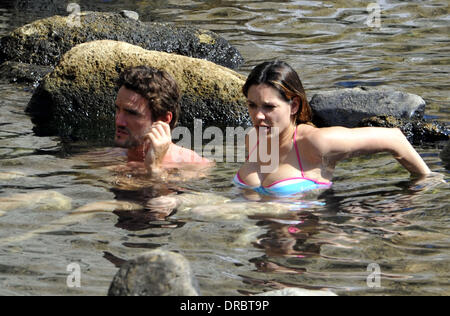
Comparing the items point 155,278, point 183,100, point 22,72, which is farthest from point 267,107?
point 22,72

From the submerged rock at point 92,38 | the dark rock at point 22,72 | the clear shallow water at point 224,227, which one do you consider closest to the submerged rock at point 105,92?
the clear shallow water at point 224,227

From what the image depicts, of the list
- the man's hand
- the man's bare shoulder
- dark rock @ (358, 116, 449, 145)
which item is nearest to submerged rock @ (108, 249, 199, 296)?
the man's hand

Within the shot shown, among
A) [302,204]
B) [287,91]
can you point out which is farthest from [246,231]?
[287,91]

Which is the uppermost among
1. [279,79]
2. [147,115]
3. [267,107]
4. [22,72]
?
[279,79]

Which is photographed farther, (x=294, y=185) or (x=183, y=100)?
(x=183, y=100)

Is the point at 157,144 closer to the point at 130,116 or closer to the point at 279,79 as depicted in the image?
the point at 130,116

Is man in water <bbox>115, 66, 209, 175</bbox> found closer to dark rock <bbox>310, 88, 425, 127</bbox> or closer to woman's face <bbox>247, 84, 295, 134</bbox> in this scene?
woman's face <bbox>247, 84, 295, 134</bbox>

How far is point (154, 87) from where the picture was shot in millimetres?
6734

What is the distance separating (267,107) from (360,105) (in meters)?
2.83

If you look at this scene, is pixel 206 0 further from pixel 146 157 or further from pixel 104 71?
pixel 146 157

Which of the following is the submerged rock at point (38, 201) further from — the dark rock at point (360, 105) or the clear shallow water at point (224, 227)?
the dark rock at point (360, 105)

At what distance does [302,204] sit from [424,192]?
1.03 m

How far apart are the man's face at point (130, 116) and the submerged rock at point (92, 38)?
476 cm

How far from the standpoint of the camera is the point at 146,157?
6566mm
